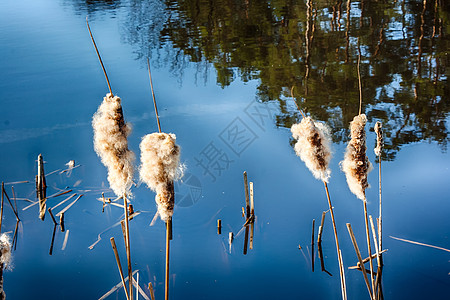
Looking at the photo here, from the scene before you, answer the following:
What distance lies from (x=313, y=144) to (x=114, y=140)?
115 cm

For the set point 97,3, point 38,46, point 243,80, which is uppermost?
point 97,3

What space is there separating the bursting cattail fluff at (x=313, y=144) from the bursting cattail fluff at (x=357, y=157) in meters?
0.13

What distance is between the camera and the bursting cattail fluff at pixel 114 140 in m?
2.19

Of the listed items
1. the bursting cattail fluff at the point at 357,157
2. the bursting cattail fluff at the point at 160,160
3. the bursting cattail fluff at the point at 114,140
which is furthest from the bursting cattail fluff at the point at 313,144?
the bursting cattail fluff at the point at 114,140

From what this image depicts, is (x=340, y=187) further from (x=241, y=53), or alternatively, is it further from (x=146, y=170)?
(x=241, y=53)

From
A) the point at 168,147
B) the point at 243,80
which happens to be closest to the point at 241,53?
the point at 243,80

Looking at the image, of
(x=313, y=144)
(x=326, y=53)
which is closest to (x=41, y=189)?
(x=313, y=144)

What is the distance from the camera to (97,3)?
16.6 meters

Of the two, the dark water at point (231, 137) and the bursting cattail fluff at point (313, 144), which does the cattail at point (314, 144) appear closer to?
the bursting cattail fluff at point (313, 144)

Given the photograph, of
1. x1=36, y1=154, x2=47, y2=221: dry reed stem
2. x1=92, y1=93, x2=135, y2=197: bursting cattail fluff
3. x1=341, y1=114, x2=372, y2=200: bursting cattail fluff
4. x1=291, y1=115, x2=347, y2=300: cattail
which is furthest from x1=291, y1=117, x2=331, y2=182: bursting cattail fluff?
x1=36, y1=154, x2=47, y2=221: dry reed stem

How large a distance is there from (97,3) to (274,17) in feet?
23.6

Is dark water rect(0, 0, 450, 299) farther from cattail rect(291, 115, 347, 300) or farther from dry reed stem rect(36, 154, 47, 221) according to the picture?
cattail rect(291, 115, 347, 300)

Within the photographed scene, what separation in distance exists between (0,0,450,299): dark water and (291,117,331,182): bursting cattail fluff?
3.44 feet

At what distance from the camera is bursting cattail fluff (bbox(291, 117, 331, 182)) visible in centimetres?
246
